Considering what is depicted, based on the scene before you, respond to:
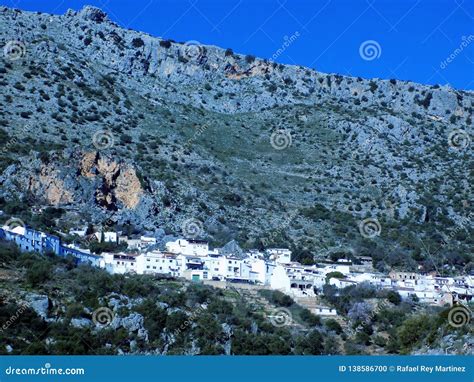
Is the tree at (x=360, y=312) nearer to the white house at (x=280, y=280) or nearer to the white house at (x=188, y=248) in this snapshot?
the white house at (x=280, y=280)

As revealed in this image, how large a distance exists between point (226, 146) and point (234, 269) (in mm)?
24430

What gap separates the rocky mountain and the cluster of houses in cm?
373

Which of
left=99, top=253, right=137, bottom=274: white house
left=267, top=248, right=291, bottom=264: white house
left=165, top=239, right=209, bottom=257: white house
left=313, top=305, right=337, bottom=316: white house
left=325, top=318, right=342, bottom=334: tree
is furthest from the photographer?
left=267, top=248, right=291, bottom=264: white house

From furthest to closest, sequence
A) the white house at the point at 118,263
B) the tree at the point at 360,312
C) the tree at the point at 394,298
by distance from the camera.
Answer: the white house at the point at 118,263
the tree at the point at 394,298
the tree at the point at 360,312

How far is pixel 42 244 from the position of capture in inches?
1307

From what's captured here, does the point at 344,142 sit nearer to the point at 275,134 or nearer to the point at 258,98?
the point at 275,134

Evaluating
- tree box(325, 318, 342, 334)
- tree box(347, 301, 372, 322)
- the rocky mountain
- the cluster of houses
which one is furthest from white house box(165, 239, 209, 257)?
tree box(325, 318, 342, 334)

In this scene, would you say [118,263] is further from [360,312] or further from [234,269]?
[360,312]

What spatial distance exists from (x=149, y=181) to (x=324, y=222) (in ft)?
38.4

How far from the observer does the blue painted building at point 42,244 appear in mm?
32531

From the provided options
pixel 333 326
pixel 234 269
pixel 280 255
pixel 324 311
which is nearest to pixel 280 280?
pixel 234 269

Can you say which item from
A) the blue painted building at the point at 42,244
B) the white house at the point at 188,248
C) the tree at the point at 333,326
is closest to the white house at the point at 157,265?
the blue painted building at the point at 42,244

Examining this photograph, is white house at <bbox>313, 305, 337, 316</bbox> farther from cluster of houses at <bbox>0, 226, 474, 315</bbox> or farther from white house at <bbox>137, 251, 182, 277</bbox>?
white house at <bbox>137, 251, 182, 277</bbox>

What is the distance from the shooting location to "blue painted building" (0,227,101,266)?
1281 inches
